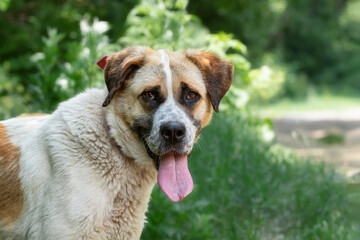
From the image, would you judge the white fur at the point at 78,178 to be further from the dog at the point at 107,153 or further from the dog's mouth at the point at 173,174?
the dog's mouth at the point at 173,174

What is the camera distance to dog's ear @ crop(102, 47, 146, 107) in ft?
10.6

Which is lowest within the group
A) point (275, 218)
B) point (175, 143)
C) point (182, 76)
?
point (275, 218)

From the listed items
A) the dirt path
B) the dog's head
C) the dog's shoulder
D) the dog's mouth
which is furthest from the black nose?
the dirt path

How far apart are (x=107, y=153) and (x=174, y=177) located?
0.48 meters

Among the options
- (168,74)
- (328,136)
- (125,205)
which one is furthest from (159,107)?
(328,136)

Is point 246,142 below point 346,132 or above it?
above

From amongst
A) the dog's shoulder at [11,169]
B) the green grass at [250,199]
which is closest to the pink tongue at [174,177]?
the dog's shoulder at [11,169]

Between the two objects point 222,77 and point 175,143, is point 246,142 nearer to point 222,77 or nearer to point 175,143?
point 222,77

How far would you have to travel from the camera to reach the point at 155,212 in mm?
4562

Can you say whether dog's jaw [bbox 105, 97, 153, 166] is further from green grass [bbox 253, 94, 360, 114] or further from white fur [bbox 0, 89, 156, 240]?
green grass [bbox 253, 94, 360, 114]

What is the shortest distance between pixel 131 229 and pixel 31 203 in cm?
68

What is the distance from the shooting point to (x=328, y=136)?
11.6 metres

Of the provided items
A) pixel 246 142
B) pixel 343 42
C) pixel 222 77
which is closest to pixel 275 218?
pixel 246 142

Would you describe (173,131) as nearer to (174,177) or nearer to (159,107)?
(159,107)
